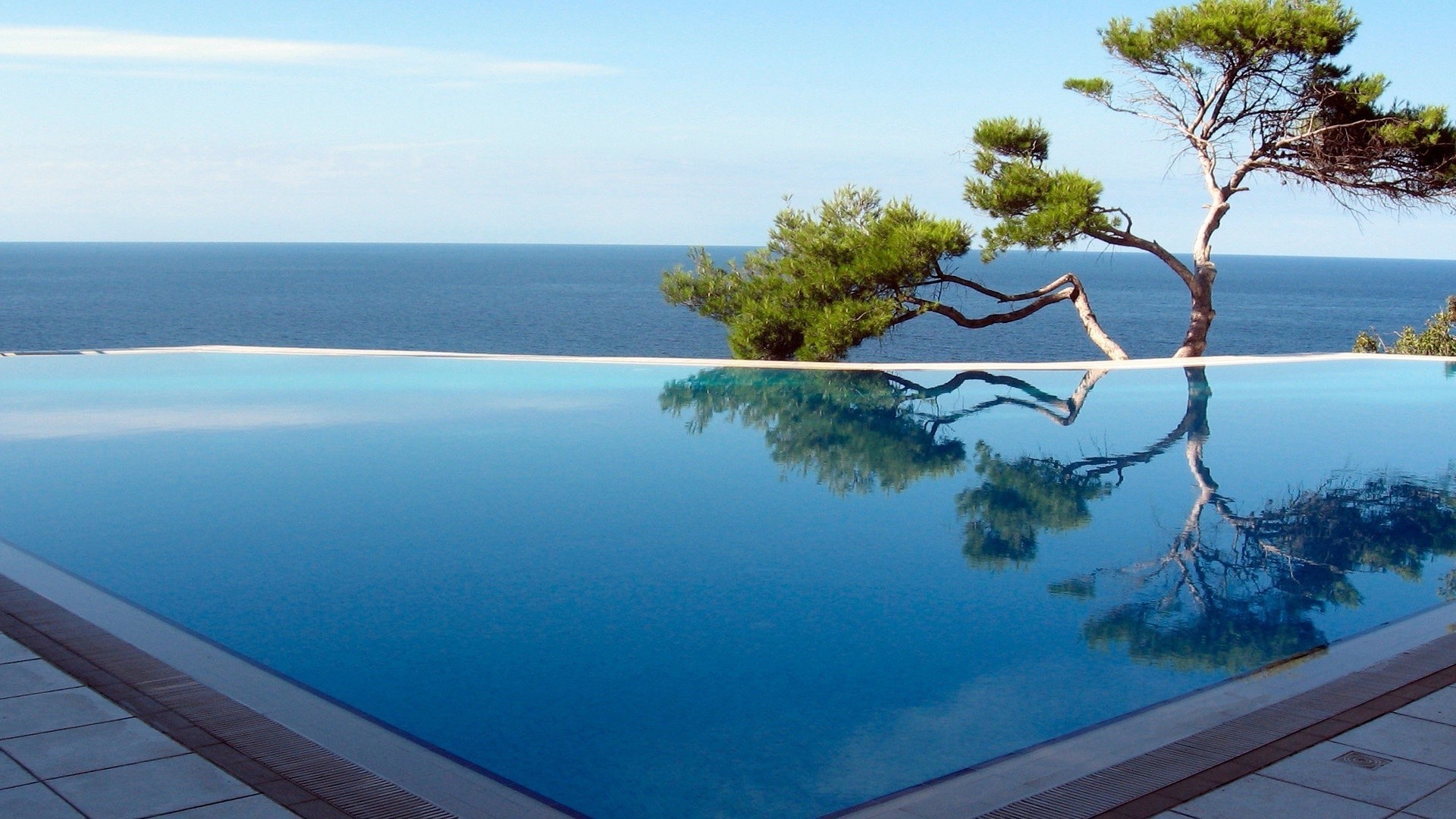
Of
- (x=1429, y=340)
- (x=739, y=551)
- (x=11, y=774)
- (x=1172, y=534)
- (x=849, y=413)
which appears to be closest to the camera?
(x=11, y=774)

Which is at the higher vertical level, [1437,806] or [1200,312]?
[1200,312]

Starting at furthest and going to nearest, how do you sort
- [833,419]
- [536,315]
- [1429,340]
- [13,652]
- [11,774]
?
[536,315] → [1429,340] → [833,419] → [13,652] → [11,774]

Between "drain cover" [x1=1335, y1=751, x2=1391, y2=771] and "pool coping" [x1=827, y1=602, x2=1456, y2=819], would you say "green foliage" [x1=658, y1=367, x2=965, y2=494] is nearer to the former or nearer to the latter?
"pool coping" [x1=827, y1=602, x2=1456, y2=819]

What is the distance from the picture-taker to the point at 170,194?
168 feet

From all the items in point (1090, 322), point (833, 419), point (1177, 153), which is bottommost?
point (833, 419)

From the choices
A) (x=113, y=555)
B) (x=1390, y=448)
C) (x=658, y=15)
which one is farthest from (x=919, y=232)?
(x=658, y=15)

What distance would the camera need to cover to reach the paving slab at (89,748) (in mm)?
2910

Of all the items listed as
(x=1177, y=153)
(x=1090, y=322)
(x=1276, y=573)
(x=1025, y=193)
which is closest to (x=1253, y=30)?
(x=1177, y=153)

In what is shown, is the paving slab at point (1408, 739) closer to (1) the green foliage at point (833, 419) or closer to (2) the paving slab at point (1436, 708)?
(2) the paving slab at point (1436, 708)

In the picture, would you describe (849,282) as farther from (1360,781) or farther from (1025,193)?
(1360,781)

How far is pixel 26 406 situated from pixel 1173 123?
545 inches

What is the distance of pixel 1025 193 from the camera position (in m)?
15.0

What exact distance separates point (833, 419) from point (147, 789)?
675 cm

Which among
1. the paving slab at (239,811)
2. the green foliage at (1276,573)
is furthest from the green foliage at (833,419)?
the paving slab at (239,811)
